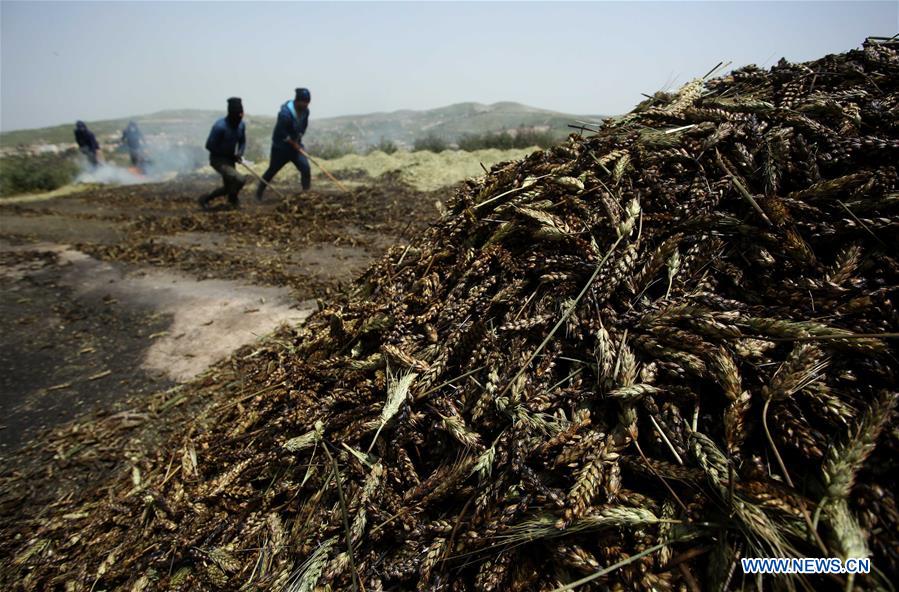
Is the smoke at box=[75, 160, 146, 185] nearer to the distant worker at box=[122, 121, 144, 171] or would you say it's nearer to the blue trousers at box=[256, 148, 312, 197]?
the distant worker at box=[122, 121, 144, 171]

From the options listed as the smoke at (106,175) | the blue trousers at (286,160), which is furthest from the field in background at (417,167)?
the smoke at (106,175)

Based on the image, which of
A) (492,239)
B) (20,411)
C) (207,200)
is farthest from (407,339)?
(207,200)

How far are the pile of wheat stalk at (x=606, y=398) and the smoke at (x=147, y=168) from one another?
21912 mm

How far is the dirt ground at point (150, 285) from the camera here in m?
3.91

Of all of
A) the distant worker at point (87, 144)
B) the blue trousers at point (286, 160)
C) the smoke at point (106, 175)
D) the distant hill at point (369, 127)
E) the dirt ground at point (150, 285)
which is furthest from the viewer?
the distant hill at point (369, 127)

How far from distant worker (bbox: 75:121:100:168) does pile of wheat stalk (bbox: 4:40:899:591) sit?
78.2 feet

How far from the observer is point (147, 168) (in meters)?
23.2

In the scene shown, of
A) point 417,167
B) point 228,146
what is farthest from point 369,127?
point 228,146

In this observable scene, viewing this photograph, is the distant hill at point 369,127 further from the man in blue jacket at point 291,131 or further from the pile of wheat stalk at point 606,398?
the pile of wheat stalk at point 606,398

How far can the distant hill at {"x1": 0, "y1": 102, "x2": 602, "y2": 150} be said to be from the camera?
40188mm

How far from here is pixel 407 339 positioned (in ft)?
7.17

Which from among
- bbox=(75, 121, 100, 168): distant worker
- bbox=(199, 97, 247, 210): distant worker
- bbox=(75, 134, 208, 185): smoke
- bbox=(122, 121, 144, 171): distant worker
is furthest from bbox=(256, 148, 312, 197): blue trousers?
bbox=(122, 121, 144, 171): distant worker

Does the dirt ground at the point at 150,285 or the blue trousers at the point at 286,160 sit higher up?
the blue trousers at the point at 286,160

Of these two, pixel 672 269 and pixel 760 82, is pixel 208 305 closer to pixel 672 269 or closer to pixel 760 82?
pixel 672 269
